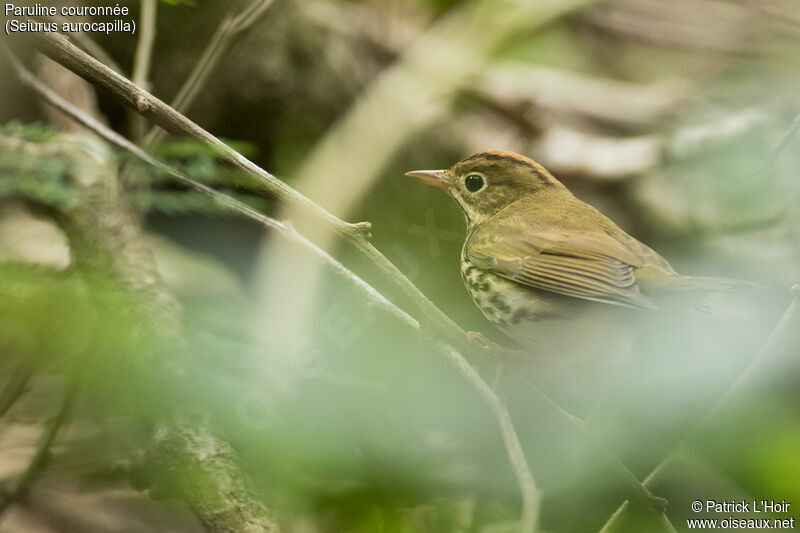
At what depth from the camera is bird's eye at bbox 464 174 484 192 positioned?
746mm

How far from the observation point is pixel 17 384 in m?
0.60

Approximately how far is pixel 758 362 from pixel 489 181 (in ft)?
Result: 0.96

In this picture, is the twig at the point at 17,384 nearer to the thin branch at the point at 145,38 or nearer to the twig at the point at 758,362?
the thin branch at the point at 145,38

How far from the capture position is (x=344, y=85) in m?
1.33

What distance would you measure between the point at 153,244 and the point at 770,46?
1.13m

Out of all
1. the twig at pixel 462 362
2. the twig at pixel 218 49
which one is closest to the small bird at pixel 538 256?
the twig at pixel 462 362

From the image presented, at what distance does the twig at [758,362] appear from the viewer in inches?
24.5

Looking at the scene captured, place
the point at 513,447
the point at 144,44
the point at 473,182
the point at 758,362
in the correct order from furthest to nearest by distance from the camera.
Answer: the point at 144,44, the point at 473,182, the point at 758,362, the point at 513,447

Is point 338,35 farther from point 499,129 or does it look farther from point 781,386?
point 781,386

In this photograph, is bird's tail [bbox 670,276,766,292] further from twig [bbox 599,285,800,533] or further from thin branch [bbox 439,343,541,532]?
thin branch [bbox 439,343,541,532]

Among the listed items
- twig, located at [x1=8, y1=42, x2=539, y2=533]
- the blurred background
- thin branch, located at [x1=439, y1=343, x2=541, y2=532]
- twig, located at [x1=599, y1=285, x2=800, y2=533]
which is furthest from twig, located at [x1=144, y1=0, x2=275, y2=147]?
twig, located at [x1=599, y1=285, x2=800, y2=533]

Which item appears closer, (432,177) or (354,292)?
(354,292)

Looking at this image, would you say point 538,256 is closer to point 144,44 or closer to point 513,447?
point 513,447

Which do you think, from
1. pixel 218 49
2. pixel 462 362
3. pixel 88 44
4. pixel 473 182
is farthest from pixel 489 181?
pixel 88 44
